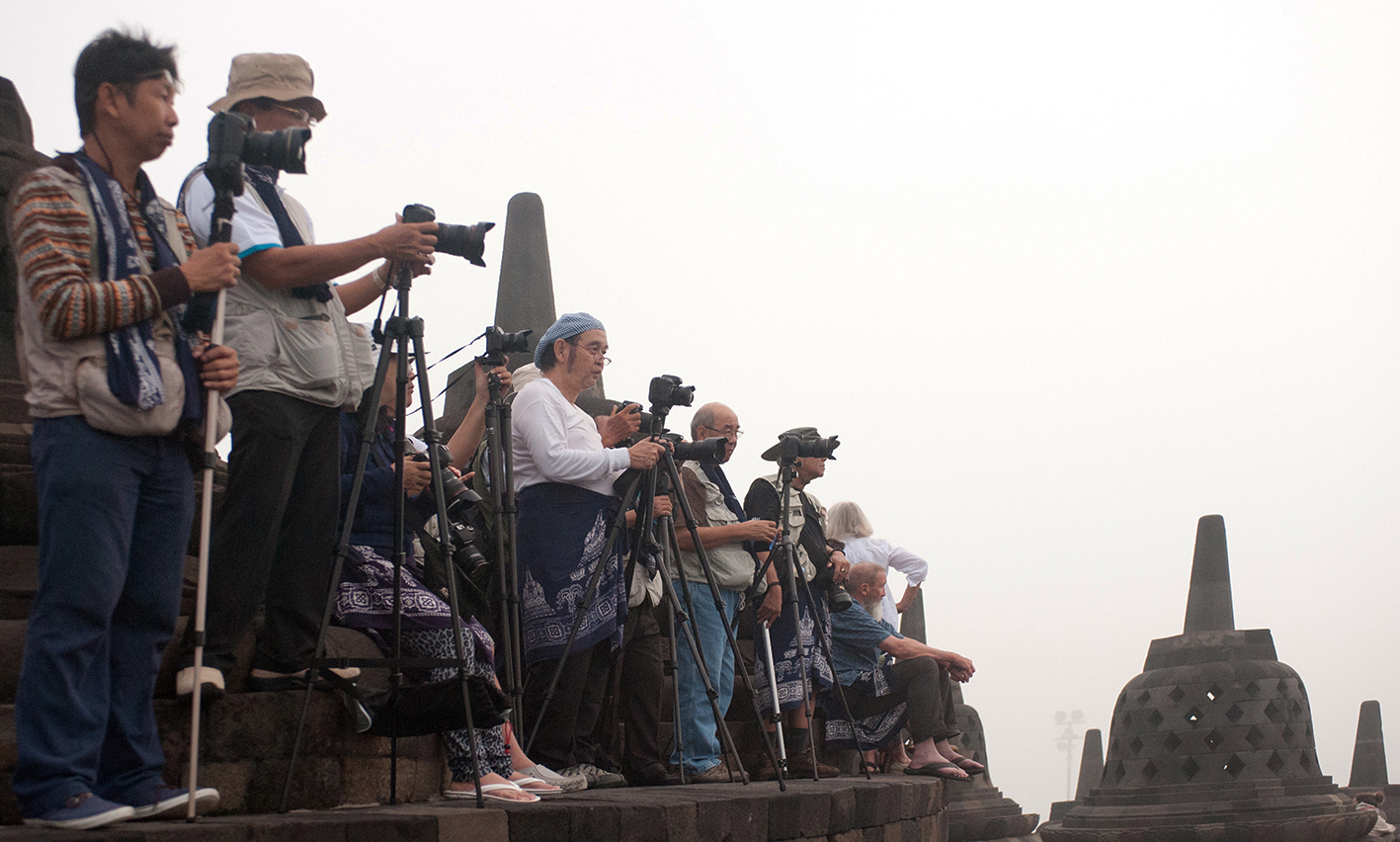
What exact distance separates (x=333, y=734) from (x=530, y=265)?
26.8 ft

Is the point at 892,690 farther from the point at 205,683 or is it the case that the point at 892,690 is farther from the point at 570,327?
the point at 205,683

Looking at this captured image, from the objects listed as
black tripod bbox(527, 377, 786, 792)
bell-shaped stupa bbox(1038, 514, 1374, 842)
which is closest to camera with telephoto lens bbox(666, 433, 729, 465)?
black tripod bbox(527, 377, 786, 792)

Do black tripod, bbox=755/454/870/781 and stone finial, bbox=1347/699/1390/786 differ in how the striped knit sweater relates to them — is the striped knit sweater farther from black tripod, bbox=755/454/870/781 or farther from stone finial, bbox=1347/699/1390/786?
stone finial, bbox=1347/699/1390/786

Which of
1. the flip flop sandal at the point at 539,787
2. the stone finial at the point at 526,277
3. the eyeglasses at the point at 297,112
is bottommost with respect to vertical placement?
the flip flop sandal at the point at 539,787

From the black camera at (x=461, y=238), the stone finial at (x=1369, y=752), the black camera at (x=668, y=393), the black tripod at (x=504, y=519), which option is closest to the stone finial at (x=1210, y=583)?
A: the stone finial at (x=1369, y=752)

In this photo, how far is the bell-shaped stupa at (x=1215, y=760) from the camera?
11445 mm

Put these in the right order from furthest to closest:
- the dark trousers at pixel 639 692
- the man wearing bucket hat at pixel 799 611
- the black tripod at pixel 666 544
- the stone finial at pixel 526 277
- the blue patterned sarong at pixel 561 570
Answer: the stone finial at pixel 526 277
the man wearing bucket hat at pixel 799 611
the dark trousers at pixel 639 692
the black tripod at pixel 666 544
the blue patterned sarong at pixel 561 570

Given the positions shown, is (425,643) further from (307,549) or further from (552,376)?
(552,376)

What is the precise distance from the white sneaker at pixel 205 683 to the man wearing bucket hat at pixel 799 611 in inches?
121

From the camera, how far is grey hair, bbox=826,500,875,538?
7793 millimetres

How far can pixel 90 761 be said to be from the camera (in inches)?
108

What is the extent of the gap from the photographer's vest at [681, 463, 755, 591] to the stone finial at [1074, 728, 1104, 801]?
650 inches

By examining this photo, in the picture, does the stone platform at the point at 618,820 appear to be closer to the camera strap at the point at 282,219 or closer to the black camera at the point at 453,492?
the black camera at the point at 453,492

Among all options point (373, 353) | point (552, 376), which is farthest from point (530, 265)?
point (373, 353)
